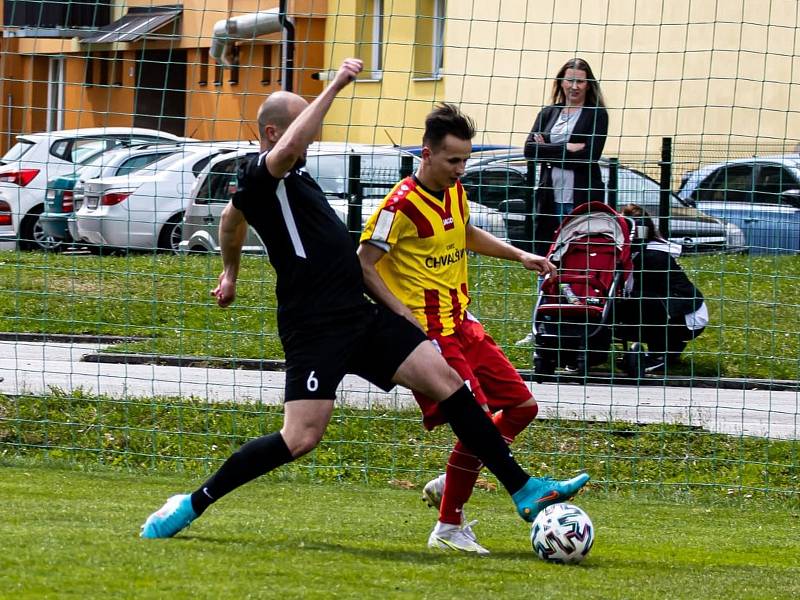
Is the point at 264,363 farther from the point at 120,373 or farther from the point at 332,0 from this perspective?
the point at 332,0

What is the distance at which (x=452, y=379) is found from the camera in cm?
596

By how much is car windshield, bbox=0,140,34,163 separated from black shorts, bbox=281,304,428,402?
14.1 feet

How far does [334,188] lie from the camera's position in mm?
12203

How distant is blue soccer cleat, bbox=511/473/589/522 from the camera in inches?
231

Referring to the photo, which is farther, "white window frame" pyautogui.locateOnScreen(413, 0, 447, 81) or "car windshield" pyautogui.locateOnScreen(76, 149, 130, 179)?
"car windshield" pyautogui.locateOnScreen(76, 149, 130, 179)

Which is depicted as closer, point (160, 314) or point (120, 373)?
point (120, 373)

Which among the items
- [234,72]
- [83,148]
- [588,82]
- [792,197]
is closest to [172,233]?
[83,148]

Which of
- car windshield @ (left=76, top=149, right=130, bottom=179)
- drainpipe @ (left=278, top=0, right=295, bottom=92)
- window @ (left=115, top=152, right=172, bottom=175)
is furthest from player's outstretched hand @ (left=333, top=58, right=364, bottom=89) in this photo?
window @ (left=115, top=152, right=172, bottom=175)

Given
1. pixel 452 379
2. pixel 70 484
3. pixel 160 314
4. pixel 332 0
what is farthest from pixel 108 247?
pixel 332 0

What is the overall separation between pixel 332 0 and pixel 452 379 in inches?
465

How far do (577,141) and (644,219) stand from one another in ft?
5.50

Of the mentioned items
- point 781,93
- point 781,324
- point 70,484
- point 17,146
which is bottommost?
point 70,484

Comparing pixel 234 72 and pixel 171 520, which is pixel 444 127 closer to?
pixel 171 520

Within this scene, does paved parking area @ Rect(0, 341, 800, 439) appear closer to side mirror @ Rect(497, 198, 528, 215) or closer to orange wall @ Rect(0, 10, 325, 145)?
side mirror @ Rect(497, 198, 528, 215)
